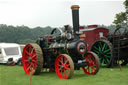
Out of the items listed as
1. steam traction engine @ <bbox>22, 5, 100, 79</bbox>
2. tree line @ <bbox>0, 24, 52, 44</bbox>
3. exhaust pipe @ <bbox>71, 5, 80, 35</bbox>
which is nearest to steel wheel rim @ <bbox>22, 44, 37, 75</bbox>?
steam traction engine @ <bbox>22, 5, 100, 79</bbox>

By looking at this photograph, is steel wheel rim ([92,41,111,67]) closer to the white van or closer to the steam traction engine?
the steam traction engine

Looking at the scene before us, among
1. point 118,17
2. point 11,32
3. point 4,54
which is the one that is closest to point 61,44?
point 4,54

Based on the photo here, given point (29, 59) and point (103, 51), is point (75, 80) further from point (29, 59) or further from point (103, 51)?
point (103, 51)

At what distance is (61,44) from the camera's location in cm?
707

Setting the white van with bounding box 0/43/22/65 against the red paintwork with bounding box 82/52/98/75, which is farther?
the white van with bounding box 0/43/22/65

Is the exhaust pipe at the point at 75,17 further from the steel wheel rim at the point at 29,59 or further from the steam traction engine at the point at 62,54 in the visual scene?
the steel wheel rim at the point at 29,59

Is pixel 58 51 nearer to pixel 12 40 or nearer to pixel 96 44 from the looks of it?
pixel 96 44

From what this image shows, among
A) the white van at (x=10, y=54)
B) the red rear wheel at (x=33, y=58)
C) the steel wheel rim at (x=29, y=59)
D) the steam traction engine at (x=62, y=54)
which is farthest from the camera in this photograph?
the white van at (x=10, y=54)

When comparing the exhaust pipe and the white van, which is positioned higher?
the exhaust pipe

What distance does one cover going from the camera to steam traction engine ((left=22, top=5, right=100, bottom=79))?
21.6 ft

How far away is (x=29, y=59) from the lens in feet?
24.7

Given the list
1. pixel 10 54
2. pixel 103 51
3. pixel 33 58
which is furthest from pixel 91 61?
pixel 10 54

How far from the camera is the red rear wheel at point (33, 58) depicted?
23.0 ft

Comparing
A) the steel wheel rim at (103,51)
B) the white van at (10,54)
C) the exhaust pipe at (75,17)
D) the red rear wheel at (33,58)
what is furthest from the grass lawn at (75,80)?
the white van at (10,54)
